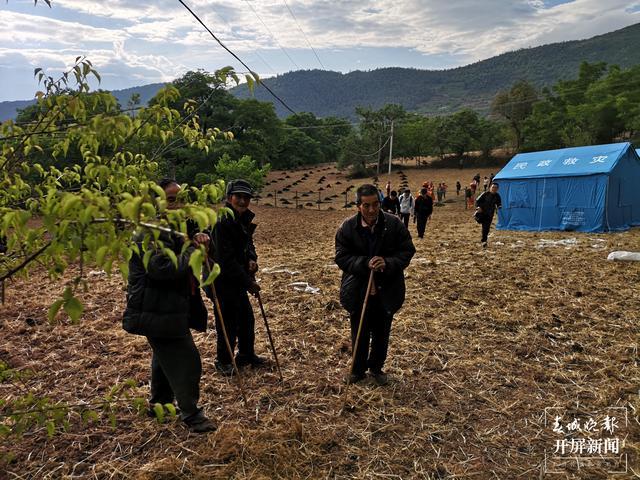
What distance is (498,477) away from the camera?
115 inches

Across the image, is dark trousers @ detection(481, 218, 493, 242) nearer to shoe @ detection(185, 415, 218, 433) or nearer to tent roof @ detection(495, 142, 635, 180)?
tent roof @ detection(495, 142, 635, 180)

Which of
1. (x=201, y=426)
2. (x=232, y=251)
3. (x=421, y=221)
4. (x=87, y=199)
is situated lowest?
(x=201, y=426)

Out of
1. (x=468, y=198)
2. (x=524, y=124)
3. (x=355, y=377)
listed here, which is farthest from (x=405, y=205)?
(x=524, y=124)

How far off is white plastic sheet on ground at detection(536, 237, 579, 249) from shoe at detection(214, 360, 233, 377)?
34.2 feet

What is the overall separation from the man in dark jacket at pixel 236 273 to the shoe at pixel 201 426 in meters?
0.74

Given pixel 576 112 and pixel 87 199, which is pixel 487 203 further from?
pixel 576 112

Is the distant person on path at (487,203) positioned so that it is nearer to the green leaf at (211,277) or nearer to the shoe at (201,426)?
the shoe at (201,426)

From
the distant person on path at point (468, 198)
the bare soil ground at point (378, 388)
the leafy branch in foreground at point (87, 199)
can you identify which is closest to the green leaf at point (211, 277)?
the leafy branch in foreground at point (87, 199)

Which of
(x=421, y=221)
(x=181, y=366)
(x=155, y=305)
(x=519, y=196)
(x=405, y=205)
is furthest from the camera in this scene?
(x=519, y=196)

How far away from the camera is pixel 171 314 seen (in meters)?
2.98

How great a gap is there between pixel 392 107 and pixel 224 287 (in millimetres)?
68456

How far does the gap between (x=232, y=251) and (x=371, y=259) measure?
139 centimetres

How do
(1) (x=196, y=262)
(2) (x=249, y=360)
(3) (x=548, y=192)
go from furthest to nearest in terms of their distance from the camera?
1. (3) (x=548, y=192)
2. (2) (x=249, y=360)
3. (1) (x=196, y=262)

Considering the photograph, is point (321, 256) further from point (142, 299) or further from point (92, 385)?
point (142, 299)
